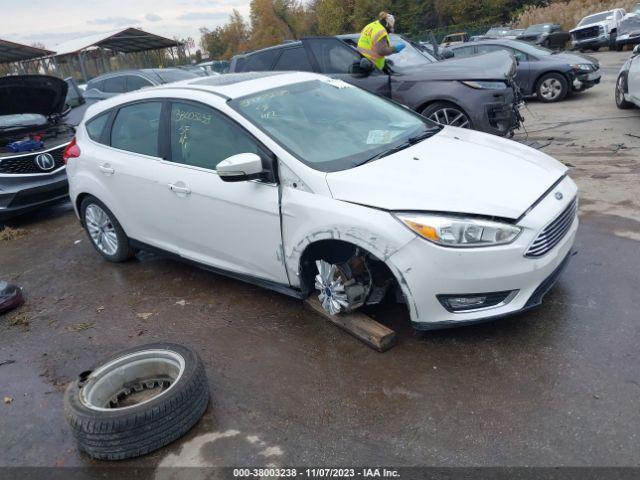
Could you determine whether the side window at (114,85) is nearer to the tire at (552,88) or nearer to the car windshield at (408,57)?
the car windshield at (408,57)

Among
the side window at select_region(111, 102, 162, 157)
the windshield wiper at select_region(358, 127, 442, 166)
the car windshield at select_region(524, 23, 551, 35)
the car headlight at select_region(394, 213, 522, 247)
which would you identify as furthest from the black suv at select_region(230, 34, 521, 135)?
the car windshield at select_region(524, 23, 551, 35)

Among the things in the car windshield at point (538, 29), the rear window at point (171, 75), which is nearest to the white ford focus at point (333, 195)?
the rear window at point (171, 75)

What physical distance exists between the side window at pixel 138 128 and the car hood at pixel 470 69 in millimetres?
3923

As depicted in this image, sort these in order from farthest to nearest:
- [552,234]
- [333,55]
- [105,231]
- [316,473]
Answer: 1. [333,55]
2. [105,231]
3. [552,234]
4. [316,473]

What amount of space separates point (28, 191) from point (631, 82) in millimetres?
9073

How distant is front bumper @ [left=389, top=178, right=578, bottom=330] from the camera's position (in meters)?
2.93

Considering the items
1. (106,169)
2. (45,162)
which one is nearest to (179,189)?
(106,169)

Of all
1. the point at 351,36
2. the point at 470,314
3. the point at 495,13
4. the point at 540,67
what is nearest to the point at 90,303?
the point at 470,314

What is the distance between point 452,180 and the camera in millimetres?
3207

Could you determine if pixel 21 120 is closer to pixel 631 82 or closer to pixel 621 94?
pixel 631 82

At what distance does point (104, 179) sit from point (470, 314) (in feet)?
11.2

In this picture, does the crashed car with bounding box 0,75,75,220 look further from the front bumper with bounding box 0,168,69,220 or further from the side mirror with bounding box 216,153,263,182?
the side mirror with bounding box 216,153,263,182

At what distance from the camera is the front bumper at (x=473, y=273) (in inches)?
115

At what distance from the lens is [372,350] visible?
339 cm
